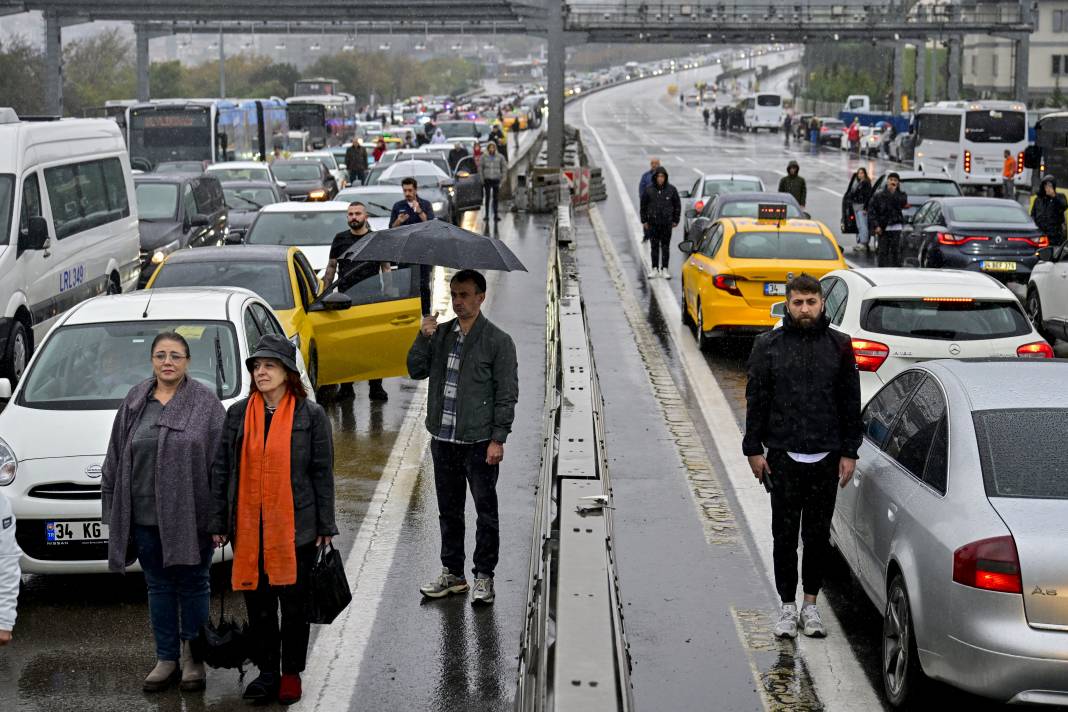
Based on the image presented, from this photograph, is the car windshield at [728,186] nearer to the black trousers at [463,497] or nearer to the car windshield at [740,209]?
the car windshield at [740,209]

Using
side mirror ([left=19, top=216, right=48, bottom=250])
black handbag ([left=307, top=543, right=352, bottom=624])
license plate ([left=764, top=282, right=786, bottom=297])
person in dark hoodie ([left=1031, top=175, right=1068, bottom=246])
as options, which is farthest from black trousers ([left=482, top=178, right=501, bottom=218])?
black handbag ([left=307, top=543, right=352, bottom=624])

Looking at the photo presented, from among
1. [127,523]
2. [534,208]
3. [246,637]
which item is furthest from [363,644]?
[534,208]

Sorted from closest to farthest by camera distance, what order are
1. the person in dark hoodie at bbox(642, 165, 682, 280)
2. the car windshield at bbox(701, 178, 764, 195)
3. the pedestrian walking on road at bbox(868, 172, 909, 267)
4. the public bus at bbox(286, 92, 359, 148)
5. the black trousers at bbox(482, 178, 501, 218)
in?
the person in dark hoodie at bbox(642, 165, 682, 280) → the pedestrian walking on road at bbox(868, 172, 909, 267) → the car windshield at bbox(701, 178, 764, 195) → the black trousers at bbox(482, 178, 501, 218) → the public bus at bbox(286, 92, 359, 148)

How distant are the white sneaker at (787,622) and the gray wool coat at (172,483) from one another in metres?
2.83

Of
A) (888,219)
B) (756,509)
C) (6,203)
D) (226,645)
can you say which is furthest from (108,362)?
(888,219)

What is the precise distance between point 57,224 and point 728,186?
54.3ft

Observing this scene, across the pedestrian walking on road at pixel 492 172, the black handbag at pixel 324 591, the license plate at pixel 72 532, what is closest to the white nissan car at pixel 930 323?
the license plate at pixel 72 532

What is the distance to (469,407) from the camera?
848 centimetres

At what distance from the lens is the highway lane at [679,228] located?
801 cm

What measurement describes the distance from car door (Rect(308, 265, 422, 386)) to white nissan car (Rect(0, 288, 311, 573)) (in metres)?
2.86

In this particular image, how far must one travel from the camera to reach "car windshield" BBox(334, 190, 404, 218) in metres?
25.4

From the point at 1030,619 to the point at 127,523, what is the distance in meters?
3.77

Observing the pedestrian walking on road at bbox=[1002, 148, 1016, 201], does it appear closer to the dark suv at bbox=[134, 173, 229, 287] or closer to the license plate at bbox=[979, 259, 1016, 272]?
the license plate at bbox=[979, 259, 1016, 272]

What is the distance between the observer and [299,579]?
279 inches
